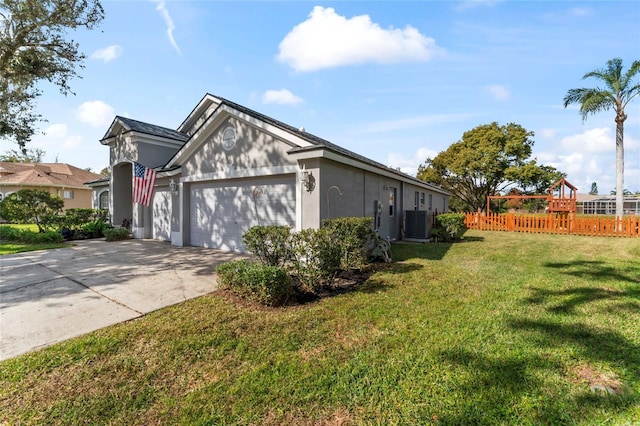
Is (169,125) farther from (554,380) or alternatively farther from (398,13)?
(554,380)

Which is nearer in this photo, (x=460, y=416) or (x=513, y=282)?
(x=460, y=416)

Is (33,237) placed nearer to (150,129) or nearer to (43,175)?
(150,129)

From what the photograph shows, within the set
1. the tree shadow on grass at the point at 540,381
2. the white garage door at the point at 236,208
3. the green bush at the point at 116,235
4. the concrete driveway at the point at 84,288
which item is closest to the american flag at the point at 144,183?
the white garage door at the point at 236,208

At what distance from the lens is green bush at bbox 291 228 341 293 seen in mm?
5414

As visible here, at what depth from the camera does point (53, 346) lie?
351 centimetres

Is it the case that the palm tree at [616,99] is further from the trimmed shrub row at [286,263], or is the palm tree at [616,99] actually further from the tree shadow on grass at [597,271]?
the trimmed shrub row at [286,263]

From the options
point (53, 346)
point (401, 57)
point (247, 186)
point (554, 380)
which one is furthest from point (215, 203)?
point (554, 380)

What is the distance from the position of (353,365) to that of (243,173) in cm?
728

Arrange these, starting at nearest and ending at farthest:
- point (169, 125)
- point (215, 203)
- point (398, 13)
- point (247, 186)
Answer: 1. point (398, 13)
2. point (247, 186)
3. point (215, 203)
4. point (169, 125)

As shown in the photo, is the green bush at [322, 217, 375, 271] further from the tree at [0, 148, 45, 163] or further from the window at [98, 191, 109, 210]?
the tree at [0, 148, 45, 163]

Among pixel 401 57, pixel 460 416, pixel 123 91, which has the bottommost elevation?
pixel 460 416

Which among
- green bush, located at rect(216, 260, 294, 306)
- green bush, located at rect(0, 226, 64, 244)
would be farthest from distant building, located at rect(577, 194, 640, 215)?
green bush, located at rect(0, 226, 64, 244)

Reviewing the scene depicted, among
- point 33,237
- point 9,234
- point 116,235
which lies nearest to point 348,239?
point 116,235

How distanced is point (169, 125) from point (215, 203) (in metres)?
9.51
